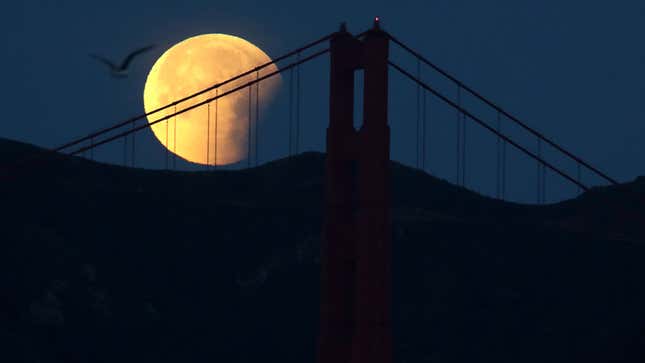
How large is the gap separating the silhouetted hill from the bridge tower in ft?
180

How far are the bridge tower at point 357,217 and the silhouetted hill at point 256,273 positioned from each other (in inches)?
2159

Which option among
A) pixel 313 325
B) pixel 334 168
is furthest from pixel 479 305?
pixel 334 168

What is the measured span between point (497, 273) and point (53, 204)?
36.4 metres

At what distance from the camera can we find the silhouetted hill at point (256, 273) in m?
100

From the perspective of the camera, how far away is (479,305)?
111 metres

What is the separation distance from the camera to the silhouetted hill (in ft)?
329

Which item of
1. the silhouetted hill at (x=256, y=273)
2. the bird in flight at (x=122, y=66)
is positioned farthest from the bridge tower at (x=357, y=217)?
the silhouetted hill at (x=256, y=273)

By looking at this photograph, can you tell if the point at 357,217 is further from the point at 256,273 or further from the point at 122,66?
the point at 256,273

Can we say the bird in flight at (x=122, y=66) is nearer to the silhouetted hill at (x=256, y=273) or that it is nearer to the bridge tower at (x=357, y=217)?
the bridge tower at (x=357, y=217)

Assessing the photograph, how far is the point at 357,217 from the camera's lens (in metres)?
35.0

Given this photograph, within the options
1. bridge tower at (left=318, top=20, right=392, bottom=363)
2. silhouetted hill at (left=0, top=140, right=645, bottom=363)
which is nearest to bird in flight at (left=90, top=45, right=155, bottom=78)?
bridge tower at (left=318, top=20, right=392, bottom=363)

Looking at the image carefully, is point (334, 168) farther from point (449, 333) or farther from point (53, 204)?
point (53, 204)

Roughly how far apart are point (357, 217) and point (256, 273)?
7931 centimetres

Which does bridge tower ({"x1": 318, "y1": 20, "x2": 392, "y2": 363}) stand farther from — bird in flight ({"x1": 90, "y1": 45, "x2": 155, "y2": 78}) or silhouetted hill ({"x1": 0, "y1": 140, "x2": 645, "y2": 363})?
silhouetted hill ({"x1": 0, "y1": 140, "x2": 645, "y2": 363})
